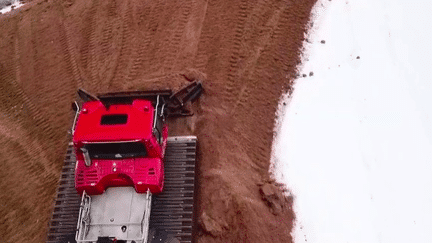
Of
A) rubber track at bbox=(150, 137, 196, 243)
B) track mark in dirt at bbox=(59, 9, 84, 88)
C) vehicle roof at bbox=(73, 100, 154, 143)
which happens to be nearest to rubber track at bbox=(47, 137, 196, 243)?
rubber track at bbox=(150, 137, 196, 243)

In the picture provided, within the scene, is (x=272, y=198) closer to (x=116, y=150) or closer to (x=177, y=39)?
(x=116, y=150)

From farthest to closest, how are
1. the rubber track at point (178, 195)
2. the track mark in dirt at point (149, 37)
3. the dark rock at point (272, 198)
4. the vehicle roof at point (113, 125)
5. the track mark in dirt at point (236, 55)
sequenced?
1. the track mark in dirt at point (149, 37)
2. the track mark in dirt at point (236, 55)
3. the dark rock at point (272, 198)
4. the rubber track at point (178, 195)
5. the vehicle roof at point (113, 125)

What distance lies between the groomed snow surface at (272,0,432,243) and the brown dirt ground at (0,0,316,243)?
54 cm

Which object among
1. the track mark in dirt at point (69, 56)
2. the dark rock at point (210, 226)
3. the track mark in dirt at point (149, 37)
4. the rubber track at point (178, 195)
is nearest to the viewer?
the rubber track at point (178, 195)

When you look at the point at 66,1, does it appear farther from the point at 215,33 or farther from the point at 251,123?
the point at 251,123

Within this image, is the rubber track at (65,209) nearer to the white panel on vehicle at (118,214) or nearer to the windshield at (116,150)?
the white panel on vehicle at (118,214)

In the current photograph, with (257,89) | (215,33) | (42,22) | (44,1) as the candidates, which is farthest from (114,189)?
(44,1)

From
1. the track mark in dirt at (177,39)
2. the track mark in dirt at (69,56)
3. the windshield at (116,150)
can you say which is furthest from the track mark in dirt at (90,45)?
the windshield at (116,150)

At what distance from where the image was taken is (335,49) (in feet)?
32.1

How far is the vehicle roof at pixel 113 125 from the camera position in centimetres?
641

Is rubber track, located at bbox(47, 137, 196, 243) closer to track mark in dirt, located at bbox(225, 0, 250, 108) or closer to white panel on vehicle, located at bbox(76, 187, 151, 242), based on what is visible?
white panel on vehicle, located at bbox(76, 187, 151, 242)

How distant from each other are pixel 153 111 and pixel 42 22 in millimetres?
6301

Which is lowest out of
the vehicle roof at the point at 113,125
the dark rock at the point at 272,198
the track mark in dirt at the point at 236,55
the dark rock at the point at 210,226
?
the dark rock at the point at 210,226

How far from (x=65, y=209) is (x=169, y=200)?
2.19 meters
